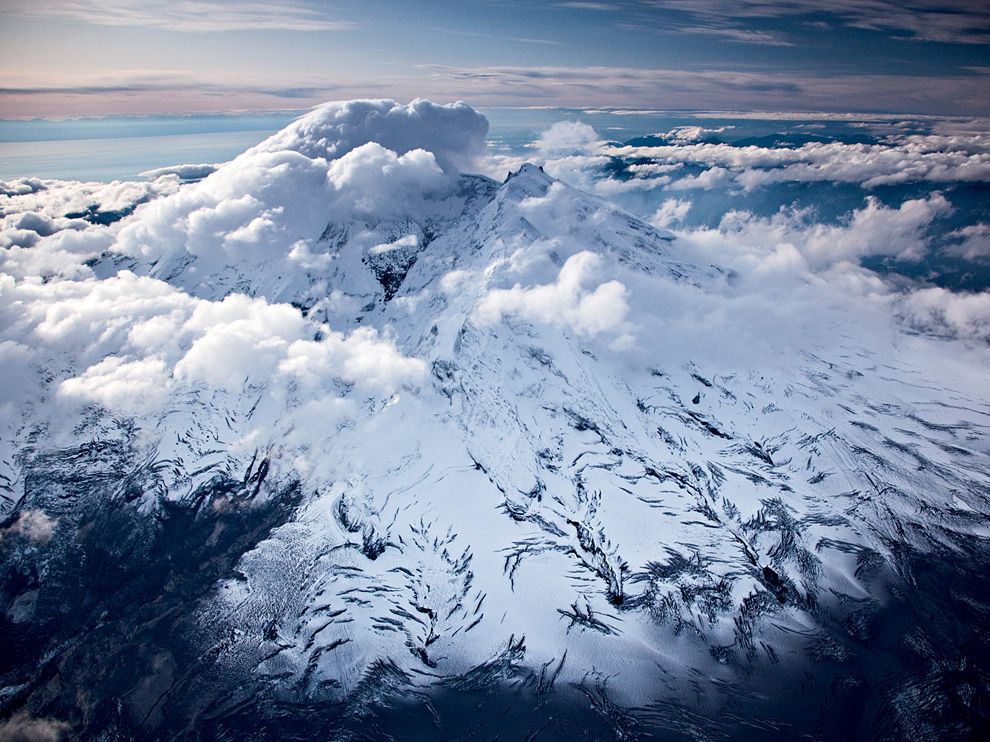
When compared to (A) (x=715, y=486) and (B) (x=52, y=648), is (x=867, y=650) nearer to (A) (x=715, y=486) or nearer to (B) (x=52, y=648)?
(A) (x=715, y=486)

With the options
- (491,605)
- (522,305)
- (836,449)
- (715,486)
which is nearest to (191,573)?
(491,605)

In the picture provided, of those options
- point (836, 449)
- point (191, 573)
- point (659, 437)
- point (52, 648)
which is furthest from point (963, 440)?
point (52, 648)

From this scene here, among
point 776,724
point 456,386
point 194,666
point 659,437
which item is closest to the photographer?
point 776,724

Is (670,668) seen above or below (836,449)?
below

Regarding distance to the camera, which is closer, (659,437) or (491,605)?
(491,605)

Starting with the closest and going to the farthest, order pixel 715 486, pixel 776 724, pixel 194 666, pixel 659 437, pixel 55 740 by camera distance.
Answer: pixel 776 724, pixel 55 740, pixel 194 666, pixel 715 486, pixel 659 437

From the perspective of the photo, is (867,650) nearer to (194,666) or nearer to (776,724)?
(776,724)

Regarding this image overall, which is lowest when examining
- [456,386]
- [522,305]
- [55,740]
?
[55,740]
